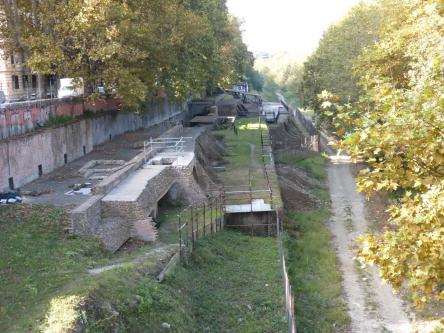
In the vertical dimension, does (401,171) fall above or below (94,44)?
below

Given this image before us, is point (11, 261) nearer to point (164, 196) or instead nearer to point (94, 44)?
point (164, 196)

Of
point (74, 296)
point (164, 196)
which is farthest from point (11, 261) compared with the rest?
point (164, 196)

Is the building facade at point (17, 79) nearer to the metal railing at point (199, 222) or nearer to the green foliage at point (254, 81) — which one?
the metal railing at point (199, 222)

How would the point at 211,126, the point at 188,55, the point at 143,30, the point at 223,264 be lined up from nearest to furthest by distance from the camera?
the point at 223,264 → the point at 143,30 → the point at 188,55 → the point at 211,126

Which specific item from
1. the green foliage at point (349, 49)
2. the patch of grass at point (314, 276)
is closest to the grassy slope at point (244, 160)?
the patch of grass at point (314, 276)

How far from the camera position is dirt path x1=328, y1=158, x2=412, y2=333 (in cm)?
1706

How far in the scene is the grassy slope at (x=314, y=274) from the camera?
17.2 meters

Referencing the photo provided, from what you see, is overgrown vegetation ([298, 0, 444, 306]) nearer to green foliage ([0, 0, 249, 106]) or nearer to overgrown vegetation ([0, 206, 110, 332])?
overgrown vegetation ([0, 206, 110, 332])

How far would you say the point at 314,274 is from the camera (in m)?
21.2

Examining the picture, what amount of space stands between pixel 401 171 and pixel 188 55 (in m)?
29.7

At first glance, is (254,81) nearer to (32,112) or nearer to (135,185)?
(32,112)

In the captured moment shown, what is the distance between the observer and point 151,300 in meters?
13.3

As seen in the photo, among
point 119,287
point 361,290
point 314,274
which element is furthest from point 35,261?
point 361,290

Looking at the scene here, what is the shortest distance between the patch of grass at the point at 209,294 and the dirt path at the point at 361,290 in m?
2.64
